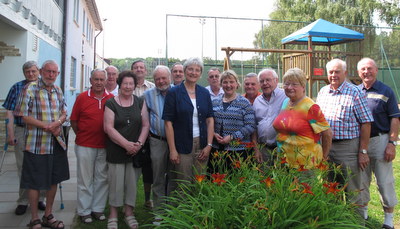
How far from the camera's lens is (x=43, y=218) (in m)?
3.83

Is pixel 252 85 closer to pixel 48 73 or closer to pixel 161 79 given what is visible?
pixel 161 79

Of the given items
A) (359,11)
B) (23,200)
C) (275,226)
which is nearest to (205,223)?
(275,226)

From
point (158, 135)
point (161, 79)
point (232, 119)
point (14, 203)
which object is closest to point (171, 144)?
point (158, 135)

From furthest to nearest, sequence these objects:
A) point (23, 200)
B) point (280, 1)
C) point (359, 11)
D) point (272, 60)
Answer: point (280, 1) < point (359, 11) < point (272, 60) < point (23, 200)

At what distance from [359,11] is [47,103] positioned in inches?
1063

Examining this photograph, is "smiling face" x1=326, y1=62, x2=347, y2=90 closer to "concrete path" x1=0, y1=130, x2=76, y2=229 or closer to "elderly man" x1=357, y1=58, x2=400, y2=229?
"elderly man" x1=357, y1=58, x2=400, y2=229

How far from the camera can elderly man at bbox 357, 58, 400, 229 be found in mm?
3787

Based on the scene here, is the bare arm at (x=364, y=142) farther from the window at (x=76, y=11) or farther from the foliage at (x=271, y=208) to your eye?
the window at (x=76, y=11)

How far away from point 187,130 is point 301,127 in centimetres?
109

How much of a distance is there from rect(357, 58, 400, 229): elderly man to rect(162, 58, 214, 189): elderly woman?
1.75 m

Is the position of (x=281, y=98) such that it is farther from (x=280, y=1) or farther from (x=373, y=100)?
(x=280, y=1)

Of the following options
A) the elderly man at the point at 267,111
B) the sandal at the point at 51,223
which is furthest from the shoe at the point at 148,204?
the elderly man at the point at 267,111

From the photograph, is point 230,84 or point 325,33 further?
point 325,33

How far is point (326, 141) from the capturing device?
338 centimetres
